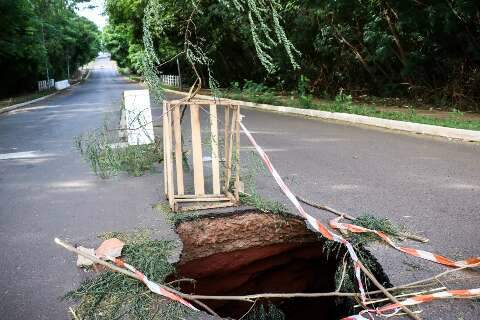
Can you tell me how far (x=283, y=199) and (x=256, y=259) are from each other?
Result: 924 mm

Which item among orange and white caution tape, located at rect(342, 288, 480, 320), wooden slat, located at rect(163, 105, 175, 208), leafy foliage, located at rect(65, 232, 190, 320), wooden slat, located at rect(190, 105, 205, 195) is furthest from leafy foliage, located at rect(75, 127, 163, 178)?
orange and white caution tape, located at rect(342, 288, 480, 320)

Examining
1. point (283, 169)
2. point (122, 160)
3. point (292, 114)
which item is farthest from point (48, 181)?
point (292, 114)

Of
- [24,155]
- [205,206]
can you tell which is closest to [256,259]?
[205,206]

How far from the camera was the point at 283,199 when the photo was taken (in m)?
5.71

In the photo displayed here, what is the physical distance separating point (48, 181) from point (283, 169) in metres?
3.74

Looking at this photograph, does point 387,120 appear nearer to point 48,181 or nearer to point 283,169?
point 283,169

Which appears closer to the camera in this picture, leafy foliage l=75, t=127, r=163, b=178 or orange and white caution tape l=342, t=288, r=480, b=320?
orange and white caution tape l=342, t=288, r=480, b=320

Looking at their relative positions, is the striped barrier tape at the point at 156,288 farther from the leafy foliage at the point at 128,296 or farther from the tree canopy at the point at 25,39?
the tree canopy at the point at 25,39

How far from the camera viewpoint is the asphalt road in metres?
3.75

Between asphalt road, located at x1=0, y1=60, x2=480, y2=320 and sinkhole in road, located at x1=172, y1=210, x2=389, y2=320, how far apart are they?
15.0 inches

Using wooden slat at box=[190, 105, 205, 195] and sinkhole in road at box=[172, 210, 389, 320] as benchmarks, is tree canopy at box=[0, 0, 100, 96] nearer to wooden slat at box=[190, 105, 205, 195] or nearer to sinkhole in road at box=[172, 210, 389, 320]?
wooden slat at box=[190, 105, 205, 195]

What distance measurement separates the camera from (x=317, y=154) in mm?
8500

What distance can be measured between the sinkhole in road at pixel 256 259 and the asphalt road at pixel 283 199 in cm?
38

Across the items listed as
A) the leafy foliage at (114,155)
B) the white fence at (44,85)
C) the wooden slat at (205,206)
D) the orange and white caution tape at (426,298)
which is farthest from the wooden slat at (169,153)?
the white fence at (44,85)
